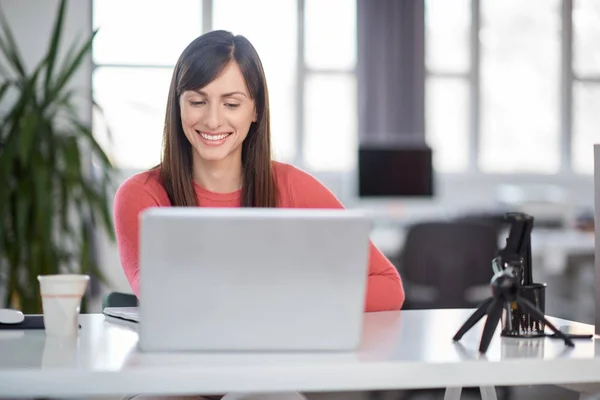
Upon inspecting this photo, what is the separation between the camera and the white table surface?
943mm

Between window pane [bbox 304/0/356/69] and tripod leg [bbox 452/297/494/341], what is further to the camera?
window pane [bbox 304/0/356/69]

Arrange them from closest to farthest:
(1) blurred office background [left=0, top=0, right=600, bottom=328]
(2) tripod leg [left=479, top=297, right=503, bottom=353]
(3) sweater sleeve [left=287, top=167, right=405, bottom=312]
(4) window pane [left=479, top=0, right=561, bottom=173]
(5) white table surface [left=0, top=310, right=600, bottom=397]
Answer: (5) white table surface [left=0, top=310, right=600, bottom=397]
(2) tripod leg [left=479, top=297, right=503, bottom=353]
(3) sweater sleeve [left=287, top=167, right=405, bottom=312]
(1) blurred office background [left=0, top=0, right=600, bottom=328]
(4) window pane [left=479, top=0, right=561, bottom=173]

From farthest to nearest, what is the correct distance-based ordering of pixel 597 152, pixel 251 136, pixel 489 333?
pixel 251 136
pixel 597 152
pixel 489 333

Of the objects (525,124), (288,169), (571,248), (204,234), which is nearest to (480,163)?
(525,124)

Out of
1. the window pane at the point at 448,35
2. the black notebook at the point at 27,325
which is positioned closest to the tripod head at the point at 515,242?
the black notebook at the point at 27,325

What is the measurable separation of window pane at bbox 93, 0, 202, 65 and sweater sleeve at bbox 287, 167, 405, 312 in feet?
14.2

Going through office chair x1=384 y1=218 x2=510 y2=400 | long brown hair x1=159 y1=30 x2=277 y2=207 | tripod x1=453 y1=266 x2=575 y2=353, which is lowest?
office chair x1=384 y1=218 x2=510 y2=400

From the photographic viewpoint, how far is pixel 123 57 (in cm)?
611

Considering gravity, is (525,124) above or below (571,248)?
above

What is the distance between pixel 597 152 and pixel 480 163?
5.55m

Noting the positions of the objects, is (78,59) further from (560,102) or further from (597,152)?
(560,102)

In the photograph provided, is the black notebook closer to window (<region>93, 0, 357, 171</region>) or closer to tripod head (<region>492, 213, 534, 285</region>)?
tripod head (<region>492, 213, 534, 285</region>)

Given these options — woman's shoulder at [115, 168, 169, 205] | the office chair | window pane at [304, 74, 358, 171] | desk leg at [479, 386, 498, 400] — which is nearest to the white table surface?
desk leg at [479, 386, 498, 400]

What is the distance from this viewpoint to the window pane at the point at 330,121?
643 centimetres
